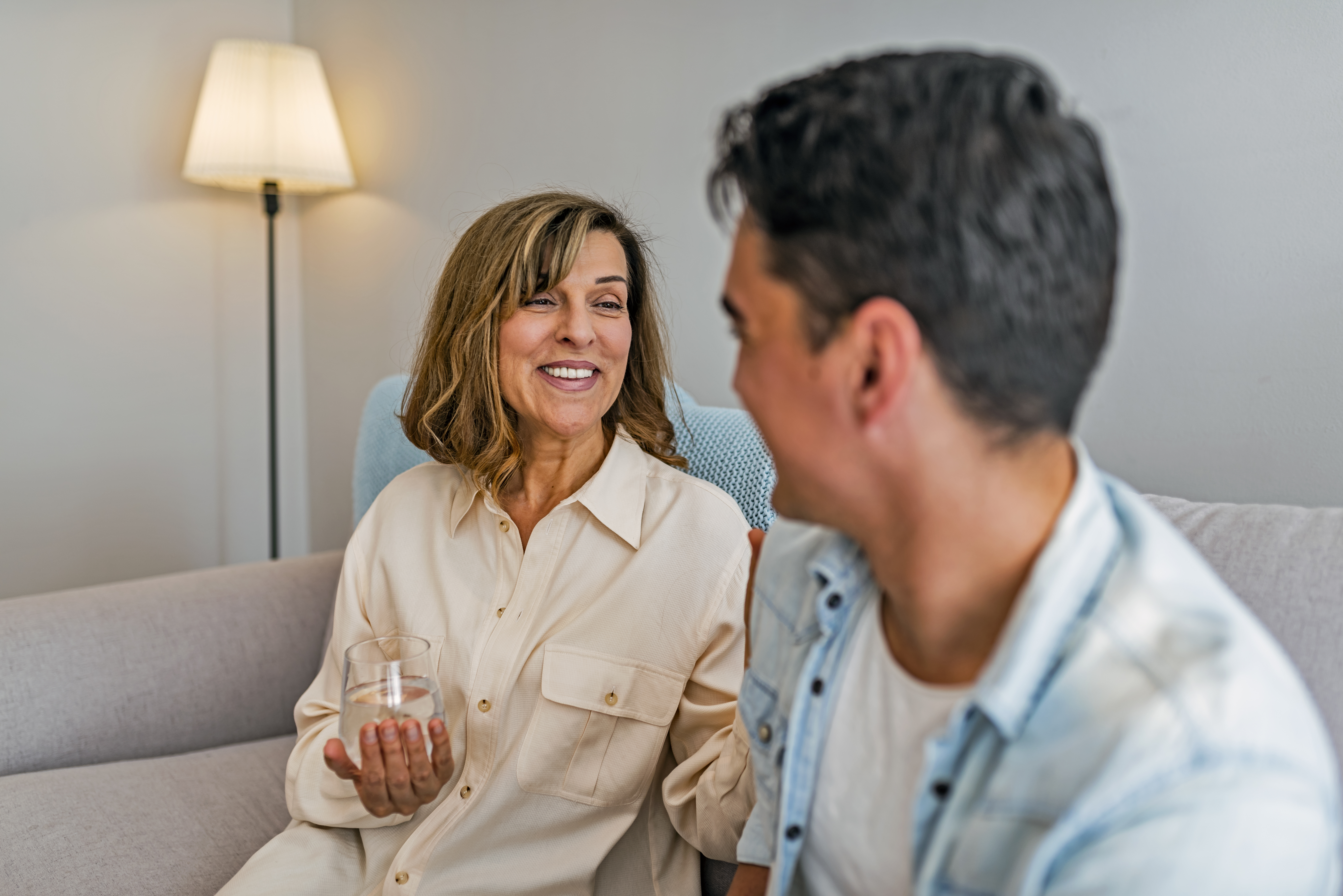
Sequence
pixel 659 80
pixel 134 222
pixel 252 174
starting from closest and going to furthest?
pixel 659 80, pixel 252 174, pixel 134 222

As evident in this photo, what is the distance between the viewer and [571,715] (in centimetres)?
115

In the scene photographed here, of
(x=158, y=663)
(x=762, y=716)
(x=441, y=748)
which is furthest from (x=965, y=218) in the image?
(x=158, y=663)

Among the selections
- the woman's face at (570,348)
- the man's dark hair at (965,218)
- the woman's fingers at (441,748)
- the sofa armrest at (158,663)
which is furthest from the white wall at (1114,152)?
the woman's fingers at (441,748)

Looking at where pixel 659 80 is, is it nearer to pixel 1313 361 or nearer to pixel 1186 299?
pixel 1186 299

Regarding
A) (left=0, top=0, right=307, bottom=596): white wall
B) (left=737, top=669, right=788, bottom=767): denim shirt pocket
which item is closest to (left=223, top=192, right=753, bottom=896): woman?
(left=737, top=669, right=788, bottom=767): denim shirt pocket

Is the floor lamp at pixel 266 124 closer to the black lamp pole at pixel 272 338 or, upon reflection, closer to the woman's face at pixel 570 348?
the black lamp pole at pixel 272 338

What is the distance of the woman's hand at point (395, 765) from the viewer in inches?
32.5

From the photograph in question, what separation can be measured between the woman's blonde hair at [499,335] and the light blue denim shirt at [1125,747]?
2.29 feet

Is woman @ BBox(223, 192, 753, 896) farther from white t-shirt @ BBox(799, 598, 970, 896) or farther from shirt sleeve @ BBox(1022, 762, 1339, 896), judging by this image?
shirt sleeve @ BBox(1022, 762, 1339, 896)

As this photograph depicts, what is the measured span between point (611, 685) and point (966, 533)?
0.58 meters

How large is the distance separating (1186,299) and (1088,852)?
93 centimetres

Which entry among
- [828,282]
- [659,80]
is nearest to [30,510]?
[659,80]

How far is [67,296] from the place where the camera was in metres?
2.63

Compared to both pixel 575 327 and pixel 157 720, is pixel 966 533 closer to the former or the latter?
pixel 575 327
